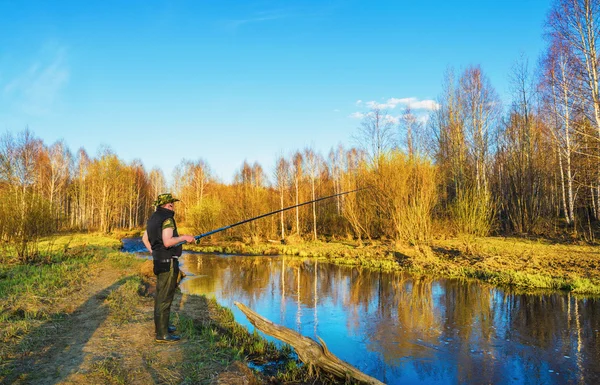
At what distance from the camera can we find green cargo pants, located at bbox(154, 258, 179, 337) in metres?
5.22

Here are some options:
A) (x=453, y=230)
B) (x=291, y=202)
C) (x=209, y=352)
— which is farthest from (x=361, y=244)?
(x=209, y=352)

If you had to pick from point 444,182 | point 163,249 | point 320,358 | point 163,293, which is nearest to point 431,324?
point 320,358

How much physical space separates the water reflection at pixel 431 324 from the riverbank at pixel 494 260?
36.0 inches

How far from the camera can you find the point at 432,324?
7.81 meters

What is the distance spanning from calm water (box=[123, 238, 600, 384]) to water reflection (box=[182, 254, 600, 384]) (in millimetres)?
17

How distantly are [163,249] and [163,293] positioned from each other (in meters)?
0.64

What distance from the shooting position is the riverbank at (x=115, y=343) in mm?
4387

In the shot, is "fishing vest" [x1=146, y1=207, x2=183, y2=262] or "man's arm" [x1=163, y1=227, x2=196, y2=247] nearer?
"man's arm" [x1=163, y1=227, x2=196, y2=247]

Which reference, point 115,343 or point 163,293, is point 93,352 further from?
point 163,293

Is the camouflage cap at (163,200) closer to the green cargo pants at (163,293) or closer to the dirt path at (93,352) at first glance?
the green cargo pants at (163,293)

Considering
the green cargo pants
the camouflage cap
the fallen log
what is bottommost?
the fallen log

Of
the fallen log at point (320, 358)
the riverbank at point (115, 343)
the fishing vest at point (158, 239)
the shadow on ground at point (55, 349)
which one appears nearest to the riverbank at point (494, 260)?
the fallen log at point (320, 358)

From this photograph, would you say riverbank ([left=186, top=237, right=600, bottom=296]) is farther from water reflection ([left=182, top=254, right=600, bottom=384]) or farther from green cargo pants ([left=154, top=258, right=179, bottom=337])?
green cargo pants ([left=154, top=258, right=179, bottom=337])

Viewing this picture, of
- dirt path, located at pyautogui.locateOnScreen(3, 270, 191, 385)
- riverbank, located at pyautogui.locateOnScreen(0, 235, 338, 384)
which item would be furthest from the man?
riverbank, located at pyautogui.locateOnScreen(0, 235, 338, 384)
